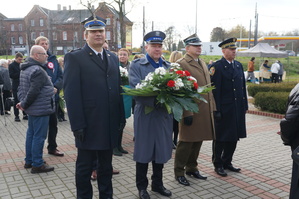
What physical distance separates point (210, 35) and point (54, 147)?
253ft

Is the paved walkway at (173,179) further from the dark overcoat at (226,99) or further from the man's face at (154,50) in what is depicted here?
the man's face at (154,50)

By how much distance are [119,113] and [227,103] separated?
202cm

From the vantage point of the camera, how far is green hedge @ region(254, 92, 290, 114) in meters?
10.4

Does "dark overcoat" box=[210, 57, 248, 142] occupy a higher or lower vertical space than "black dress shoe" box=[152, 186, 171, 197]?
higher

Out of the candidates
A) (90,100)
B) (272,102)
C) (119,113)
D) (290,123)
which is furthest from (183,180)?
(272,102)

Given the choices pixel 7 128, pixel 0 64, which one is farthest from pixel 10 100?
pixel 0 64

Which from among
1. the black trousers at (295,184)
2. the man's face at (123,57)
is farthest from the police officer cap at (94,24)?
the man's face at (123,57)

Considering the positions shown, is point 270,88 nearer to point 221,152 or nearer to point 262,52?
point 221,152

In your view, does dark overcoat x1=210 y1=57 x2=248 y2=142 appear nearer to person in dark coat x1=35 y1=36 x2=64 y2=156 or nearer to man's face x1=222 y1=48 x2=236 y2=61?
man's face x1=222 y1=48 x2=236 y2=61

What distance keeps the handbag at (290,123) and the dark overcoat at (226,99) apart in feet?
6.07

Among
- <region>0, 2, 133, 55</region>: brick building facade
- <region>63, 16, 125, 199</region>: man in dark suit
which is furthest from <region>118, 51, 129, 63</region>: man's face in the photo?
<region>0, 2, 133, 55</region>: brick building facade

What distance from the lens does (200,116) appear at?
15.1ft

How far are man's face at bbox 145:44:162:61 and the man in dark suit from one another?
65cm

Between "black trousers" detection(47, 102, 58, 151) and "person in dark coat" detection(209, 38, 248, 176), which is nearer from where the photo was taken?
"person in dark coat" detection(209, 38, 248, 176)
